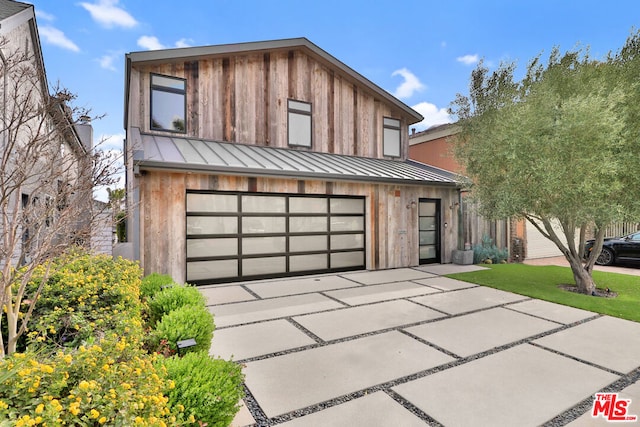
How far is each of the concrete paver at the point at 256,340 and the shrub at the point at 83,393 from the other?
6.38ft

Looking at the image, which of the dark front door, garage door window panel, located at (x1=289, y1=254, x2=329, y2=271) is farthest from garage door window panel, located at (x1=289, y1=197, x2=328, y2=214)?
the dark front door

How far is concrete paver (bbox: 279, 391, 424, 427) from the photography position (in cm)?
237

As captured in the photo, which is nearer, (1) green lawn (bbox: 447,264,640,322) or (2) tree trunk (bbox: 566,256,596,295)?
(1) green lawn (bbox: 447,264,640,322)

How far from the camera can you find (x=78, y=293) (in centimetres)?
328

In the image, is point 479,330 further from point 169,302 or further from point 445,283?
point 169,302

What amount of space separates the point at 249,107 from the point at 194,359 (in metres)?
8.17

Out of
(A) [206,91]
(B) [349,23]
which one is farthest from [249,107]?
(B) [349,23]

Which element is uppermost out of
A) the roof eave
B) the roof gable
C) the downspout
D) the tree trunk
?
the roof gable

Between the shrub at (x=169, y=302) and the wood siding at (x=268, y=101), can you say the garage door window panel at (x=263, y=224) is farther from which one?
the shrub at (x=169, y=302)

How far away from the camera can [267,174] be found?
6.92m

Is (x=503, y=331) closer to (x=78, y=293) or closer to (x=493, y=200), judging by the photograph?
(x=493, y=200)

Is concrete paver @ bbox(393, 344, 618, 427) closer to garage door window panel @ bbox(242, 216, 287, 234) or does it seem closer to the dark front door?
garage door window panel @ bbox(242, 216, 287, 234)

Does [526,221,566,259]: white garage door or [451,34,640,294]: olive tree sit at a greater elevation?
[451,34,640,294]: olive tree

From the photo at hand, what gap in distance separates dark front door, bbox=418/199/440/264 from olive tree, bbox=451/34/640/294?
105 inches
